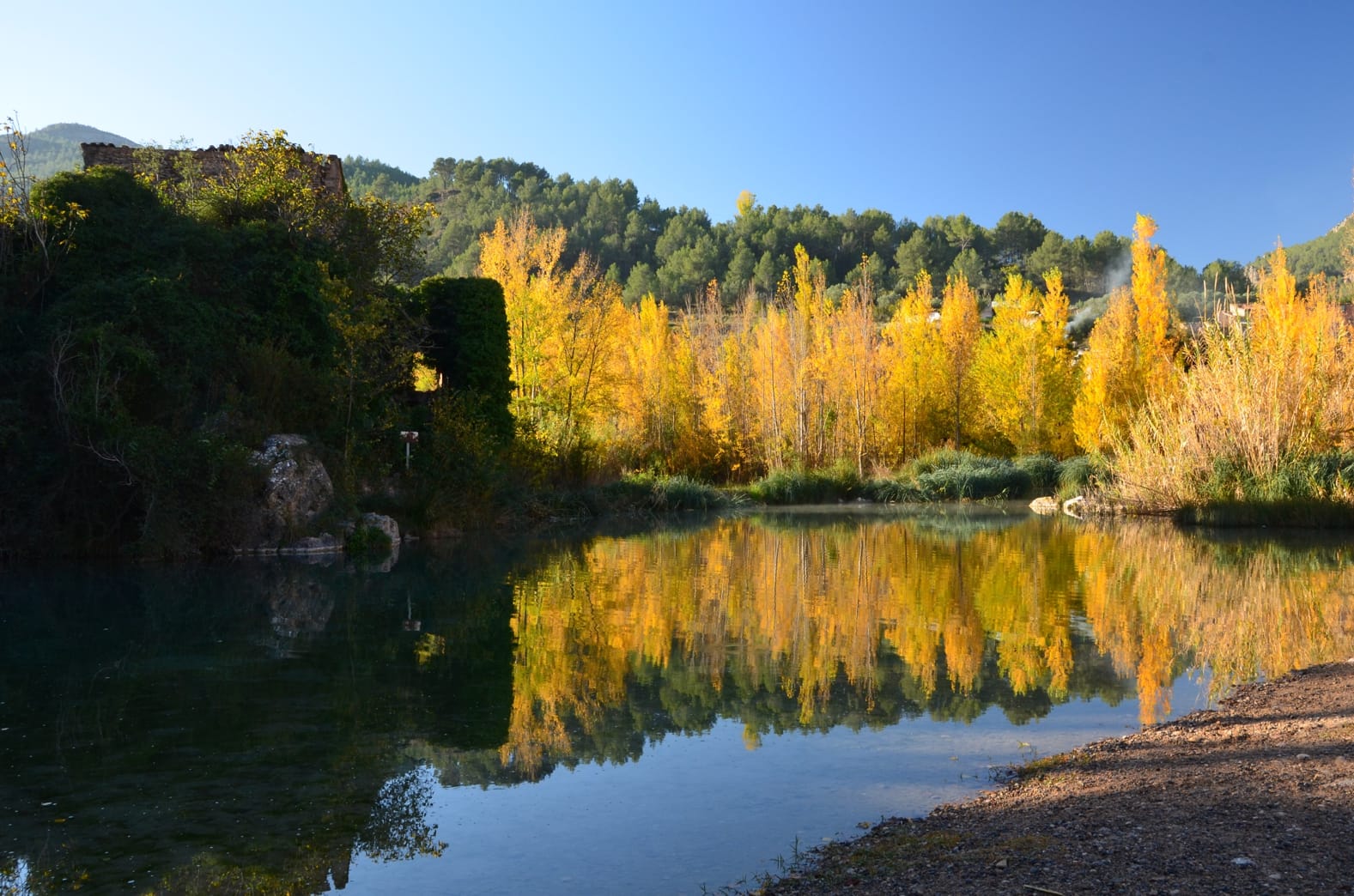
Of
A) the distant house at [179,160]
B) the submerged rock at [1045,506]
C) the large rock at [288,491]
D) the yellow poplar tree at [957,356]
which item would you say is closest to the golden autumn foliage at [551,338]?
the distant house at [179,160]

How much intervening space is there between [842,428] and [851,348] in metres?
2.30

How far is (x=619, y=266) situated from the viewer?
67062mm

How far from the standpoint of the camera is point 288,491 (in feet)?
45.0

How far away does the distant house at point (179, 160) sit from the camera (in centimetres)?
1791

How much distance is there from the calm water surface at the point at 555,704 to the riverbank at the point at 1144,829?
0.32 metres

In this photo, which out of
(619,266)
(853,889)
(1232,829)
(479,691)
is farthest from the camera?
(619,266)

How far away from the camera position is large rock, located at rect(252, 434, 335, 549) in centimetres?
1363

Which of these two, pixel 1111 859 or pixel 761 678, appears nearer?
A: pixel 1111 859

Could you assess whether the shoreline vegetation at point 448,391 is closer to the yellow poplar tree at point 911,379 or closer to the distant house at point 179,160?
the distant house at point 179,160

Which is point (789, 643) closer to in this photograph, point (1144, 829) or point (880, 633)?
point (880, 633)

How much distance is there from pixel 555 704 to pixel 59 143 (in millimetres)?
68512

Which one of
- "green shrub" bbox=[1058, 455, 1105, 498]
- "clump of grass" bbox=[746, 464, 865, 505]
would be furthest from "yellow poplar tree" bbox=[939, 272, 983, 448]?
"green shrub" bbox=[1058, 455, 1105, 498]

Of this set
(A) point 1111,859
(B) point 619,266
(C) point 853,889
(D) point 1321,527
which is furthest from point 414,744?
(B) point 619,266

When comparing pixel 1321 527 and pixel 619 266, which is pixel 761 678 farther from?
pixel 619 266
